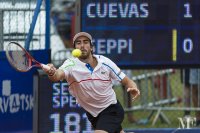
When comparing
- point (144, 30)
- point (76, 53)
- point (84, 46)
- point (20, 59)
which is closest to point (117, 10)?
point (144, 30)

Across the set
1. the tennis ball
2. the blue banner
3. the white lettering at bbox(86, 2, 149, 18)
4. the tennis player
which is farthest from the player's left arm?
the blue banner

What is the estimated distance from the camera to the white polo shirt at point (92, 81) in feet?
30.7

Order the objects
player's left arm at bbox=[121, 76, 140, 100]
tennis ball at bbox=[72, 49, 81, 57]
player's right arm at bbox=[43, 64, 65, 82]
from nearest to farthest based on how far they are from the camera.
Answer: player's right arm at bbox=[43, 64, 65, 82]
tennis ball at bbox=[72, 49, 81, 57]
player's left arm at bbox=[121, 76, 140, 100]

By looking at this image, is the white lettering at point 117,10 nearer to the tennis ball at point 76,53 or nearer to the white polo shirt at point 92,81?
the white polo shirt at point 92,81

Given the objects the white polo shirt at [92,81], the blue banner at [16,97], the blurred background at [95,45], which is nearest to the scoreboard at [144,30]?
the blurred background at [95,45]

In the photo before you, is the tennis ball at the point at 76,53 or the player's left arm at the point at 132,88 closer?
the tennis ball at the point at 76,53

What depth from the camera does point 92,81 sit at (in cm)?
938

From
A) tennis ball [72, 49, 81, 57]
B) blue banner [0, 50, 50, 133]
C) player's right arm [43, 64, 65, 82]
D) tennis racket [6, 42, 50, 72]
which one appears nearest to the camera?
player's right arm [43, 64, 65, 82]

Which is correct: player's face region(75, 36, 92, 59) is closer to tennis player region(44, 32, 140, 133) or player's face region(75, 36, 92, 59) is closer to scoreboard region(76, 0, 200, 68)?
tennis player region(44, 32, 140, 133)

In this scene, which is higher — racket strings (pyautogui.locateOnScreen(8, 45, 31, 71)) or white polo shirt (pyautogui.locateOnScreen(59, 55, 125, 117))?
racket strings (pyautogui.locateOnScreen(8, 45, 31, 71))

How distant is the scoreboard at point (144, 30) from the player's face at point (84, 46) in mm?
1409

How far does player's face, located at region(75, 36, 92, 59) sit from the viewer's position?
929 centimetres

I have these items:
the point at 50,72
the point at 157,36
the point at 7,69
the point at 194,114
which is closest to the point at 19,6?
the point at 7,69

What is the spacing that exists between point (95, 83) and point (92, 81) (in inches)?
1.6
